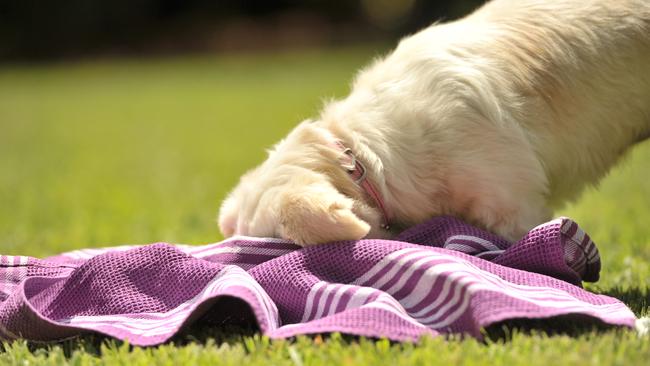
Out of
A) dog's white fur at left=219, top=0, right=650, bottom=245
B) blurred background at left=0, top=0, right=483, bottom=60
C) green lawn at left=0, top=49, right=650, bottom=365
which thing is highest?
dog's white fur at left=219, top=0, right=650, bottom=245

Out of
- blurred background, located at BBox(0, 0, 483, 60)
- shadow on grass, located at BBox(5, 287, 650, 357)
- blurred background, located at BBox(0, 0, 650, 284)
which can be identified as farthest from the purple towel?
blurred background, located at BBox(0, 0, 483, 60)

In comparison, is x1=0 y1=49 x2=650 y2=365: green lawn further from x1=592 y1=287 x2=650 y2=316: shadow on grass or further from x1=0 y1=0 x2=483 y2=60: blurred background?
x1=0 y1=0 x2=483 y2=60: blurred background

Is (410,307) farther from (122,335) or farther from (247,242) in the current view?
(122,335)

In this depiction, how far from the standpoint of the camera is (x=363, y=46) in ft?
89.2

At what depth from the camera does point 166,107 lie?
644 inches

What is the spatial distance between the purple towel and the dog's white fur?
0.19 m

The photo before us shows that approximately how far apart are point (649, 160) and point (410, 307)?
580 cm

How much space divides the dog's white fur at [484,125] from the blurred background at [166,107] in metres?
0.49

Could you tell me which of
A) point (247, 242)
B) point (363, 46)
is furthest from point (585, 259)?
point (363, 46)

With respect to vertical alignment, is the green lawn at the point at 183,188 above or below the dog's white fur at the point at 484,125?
below

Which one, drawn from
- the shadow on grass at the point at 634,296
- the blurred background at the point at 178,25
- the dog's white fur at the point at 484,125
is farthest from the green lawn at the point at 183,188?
the blurred background at the point at 178,25

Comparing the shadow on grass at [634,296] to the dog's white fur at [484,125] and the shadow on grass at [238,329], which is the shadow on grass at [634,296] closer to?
the shadow on grass at [238,329]

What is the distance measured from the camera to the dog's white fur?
3607 mm

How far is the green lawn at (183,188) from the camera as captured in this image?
2.63 m
